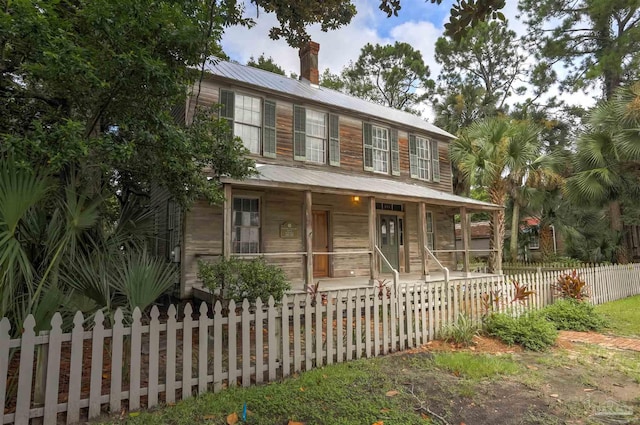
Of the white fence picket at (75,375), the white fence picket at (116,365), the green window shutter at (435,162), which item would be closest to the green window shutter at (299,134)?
the green window shutter at (435,162)

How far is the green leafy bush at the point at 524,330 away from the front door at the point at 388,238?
6.53 meters

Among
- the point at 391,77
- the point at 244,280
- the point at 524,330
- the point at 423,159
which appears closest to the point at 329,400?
the point at 244,280

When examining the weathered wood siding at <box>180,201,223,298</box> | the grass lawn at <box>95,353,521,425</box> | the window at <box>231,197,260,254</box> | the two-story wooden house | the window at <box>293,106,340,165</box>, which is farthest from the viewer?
the window at <box>293,106,340,165</box>

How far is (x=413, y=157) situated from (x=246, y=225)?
7792 millimetres

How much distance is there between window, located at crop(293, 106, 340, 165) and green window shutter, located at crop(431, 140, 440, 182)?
5.01 metres

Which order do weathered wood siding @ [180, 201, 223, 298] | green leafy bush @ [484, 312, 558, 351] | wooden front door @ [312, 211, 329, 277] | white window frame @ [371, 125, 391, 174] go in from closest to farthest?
1. green leafy bush @ [484, 312, 558, 351]
2. weathered wood siding @ [180, 201, 223, 298]
3. wooden front door @ [312, 211, 329, 277]
4. white window frame @ [371, 125, 391, 174]

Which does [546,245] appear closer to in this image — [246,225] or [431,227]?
[431,227]

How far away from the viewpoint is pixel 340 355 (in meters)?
5.25

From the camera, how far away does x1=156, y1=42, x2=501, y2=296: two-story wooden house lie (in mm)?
9234

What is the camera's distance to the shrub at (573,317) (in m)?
7.54

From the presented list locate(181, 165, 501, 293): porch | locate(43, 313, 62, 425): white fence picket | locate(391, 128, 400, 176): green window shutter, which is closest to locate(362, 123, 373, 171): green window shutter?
locate(181, 165, 501, 293): porch

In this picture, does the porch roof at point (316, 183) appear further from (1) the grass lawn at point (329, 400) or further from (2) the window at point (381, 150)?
(1) the grass lawn at point (329, 400)

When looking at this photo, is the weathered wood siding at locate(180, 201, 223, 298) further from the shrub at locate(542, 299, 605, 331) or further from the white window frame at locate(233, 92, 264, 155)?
the shrub at locate(542, 299, 605, 331)

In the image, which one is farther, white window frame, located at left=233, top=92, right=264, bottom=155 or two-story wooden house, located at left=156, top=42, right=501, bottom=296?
white window frame, located at left=233, top=92, right=264, bottom=155
